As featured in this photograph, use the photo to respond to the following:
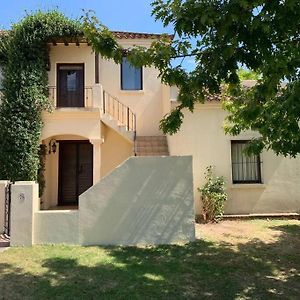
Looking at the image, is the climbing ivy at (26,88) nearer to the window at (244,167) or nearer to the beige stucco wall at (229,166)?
the beige stucco wall at (229,166)

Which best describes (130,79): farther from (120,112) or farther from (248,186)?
(248,186)

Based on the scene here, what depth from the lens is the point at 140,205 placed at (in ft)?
29.0

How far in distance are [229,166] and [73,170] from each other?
650 cm

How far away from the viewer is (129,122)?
1516 cm

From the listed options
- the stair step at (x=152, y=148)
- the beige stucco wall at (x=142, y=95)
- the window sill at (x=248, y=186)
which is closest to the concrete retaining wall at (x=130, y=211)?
the window sill at (x=248, y=186)

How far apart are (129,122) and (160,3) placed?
33.0ft

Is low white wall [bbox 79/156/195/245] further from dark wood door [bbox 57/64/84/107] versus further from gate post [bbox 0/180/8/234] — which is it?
dark wood door [bbox 57/64/84/107]

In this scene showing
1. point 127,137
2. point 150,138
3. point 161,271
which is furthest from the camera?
point 150,138

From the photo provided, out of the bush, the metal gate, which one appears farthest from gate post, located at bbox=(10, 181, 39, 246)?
the bush

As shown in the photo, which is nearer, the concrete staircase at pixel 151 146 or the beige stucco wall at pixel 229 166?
the beige stucco wall at pixel 229 166

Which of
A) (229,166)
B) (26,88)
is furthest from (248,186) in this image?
(26,88)

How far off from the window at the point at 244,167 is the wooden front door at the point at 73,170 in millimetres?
5951

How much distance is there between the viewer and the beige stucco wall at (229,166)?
12.6 metres

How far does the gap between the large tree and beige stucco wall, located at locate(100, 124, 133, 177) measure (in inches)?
354
